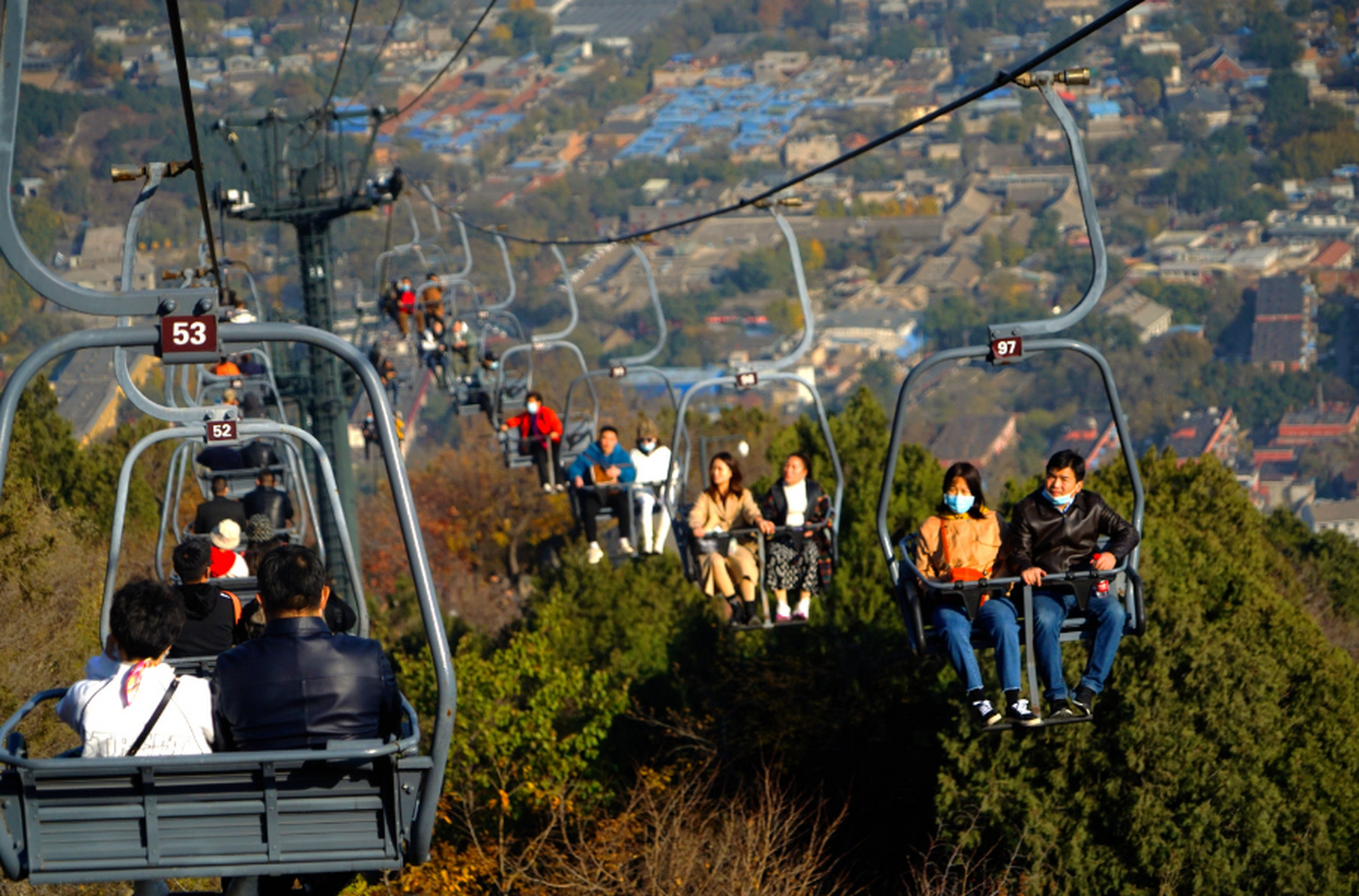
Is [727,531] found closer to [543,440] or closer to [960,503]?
[960,503]

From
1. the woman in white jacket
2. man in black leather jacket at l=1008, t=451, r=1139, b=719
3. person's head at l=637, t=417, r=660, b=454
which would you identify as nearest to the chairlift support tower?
the woman in white jacket

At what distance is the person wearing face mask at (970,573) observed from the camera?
7.73 metres

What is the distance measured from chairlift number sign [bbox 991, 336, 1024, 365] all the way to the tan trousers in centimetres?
482

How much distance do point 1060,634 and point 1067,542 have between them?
0.44 metres

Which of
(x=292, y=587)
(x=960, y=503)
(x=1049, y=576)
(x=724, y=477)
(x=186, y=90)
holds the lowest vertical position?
(x=724, y=477)

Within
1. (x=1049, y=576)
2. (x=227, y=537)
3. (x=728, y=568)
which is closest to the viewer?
(x=1049, y=576)

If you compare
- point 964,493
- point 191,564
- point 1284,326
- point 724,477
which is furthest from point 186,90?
point 1284,326

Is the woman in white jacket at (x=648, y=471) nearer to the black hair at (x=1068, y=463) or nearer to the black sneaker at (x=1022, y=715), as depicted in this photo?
the black hair at (x=1068, y=463)

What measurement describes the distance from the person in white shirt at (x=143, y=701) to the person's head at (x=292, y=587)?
0.35 meters

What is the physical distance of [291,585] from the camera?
16.5 ft

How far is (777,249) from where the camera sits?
158 m

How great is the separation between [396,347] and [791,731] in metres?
117

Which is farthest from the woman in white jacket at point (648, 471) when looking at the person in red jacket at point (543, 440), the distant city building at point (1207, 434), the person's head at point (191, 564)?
the distant city building at point (1207, 434)

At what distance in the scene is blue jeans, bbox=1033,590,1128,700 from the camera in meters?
7.86
